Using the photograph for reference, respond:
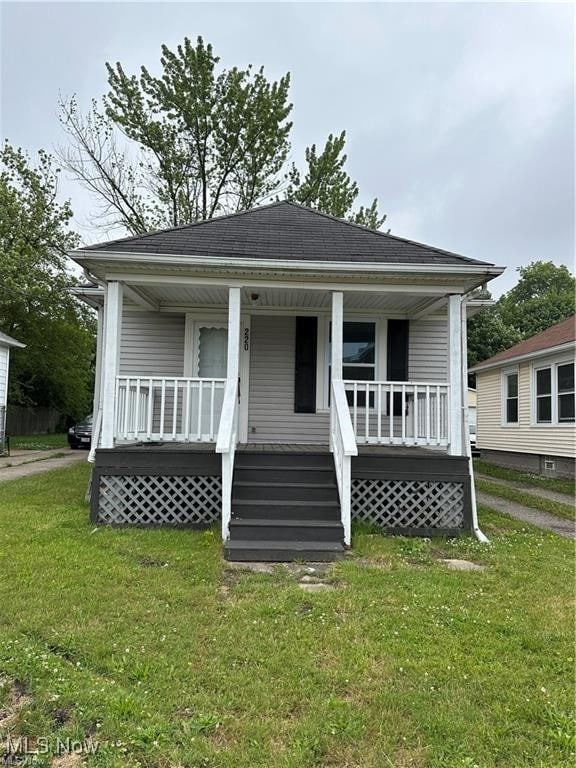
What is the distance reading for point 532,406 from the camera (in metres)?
13.1

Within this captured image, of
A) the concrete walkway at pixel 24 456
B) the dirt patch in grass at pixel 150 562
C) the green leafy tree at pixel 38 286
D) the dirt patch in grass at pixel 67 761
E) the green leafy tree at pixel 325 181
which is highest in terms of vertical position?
the green leafy tree at pixel 325 181

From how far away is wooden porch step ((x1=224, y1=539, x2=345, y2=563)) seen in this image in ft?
15.5

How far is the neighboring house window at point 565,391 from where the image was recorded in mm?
11453

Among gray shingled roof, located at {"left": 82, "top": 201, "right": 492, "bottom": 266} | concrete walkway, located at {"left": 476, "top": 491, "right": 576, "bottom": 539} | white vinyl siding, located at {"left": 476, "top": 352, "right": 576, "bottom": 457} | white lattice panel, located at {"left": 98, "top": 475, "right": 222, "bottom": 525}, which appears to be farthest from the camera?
white vinyl siding, located at {"left": 476, "top": 352, "right": 576, "bottom": 457}

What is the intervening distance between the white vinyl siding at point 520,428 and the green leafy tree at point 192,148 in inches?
316

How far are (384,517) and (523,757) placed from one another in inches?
158

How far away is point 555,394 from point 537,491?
3.15 metres

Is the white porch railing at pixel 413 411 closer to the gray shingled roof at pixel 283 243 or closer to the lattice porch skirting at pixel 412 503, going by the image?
the lattice porch skirting at pixel 412 503

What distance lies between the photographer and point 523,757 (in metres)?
2.08

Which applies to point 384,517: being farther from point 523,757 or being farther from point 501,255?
point 501,255

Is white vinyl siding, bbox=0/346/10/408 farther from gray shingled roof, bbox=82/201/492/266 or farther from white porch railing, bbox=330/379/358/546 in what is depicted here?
white porch railing, bbox=330/379/358/546

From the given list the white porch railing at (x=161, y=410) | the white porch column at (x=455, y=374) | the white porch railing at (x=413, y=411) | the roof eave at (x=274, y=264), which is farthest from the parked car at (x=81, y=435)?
the white porch column at (x=455, y=374)

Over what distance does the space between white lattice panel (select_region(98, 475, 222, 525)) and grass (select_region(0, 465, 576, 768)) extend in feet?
3.52

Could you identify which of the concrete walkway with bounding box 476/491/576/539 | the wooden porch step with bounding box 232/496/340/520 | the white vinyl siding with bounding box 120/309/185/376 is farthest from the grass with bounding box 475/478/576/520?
the white vinyl siding with bounding box 120/309/185/376
